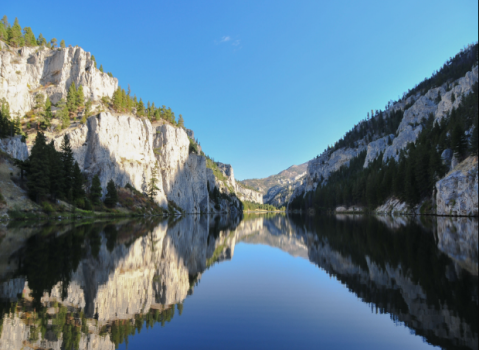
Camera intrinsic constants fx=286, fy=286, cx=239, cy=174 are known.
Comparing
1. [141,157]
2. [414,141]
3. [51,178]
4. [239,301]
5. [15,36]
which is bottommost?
[239,301]

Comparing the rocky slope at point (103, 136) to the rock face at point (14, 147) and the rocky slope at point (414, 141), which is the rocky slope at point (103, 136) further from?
the rocky slope at point (414, 141)

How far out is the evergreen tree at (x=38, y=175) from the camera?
43469 mm

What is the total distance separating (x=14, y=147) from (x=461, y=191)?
74007 millimetres

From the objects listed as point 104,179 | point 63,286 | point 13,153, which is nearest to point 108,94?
point 104,179

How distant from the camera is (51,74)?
3622 inches

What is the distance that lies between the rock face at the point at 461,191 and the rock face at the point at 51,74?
309 ft

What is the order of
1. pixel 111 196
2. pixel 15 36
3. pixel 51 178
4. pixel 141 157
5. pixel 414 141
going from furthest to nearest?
pixel 15 36, pixel 414 141, pixel 141 157, pixel 111 196, pixel 51 178

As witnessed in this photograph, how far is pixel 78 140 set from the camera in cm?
7275

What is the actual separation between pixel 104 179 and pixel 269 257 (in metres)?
64.4

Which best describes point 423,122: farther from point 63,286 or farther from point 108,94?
point 63,286

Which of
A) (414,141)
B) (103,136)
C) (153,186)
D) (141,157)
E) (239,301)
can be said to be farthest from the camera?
(414,141)

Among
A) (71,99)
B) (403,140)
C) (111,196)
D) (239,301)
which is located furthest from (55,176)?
(403,140)

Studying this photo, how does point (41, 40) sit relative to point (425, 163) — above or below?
above

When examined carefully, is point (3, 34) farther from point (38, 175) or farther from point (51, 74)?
point (38, 175)
